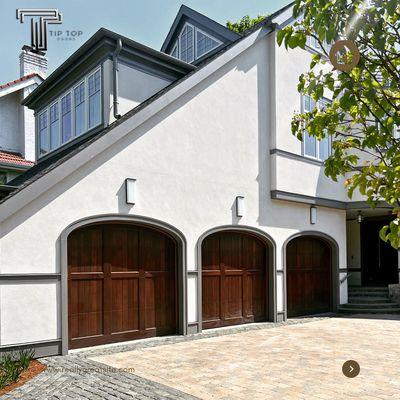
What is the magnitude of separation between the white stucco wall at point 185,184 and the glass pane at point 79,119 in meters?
2.61

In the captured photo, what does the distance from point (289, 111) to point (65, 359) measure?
952 centimetres

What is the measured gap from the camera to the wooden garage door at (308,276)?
14.4 meters

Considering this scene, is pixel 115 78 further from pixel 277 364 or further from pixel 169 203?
pixel 277 364

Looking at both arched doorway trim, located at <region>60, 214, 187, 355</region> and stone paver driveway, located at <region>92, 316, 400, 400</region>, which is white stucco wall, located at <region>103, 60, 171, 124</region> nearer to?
arched doorway trim, located at <region>60, 214, 187, 355</region>

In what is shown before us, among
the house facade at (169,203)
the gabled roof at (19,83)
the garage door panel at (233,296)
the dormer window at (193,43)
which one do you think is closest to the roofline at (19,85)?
the gabled roof at (19,83)

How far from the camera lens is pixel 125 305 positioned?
1012 centimetres

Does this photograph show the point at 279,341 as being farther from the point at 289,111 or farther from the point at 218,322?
the point at 289,111

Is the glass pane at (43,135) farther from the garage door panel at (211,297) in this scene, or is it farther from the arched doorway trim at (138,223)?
the garage door panel at (211,297)

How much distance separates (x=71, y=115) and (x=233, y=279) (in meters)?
6.41

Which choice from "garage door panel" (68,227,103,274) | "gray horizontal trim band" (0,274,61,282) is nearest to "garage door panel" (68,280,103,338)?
"garage door panel" (68,227,103,274)

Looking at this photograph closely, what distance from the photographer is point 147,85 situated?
12.2m

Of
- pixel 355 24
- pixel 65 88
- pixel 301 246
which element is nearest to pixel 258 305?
pixel 301 246

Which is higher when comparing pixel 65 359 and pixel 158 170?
pixel 158 170

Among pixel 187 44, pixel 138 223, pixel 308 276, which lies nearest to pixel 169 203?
pixel 138 223
